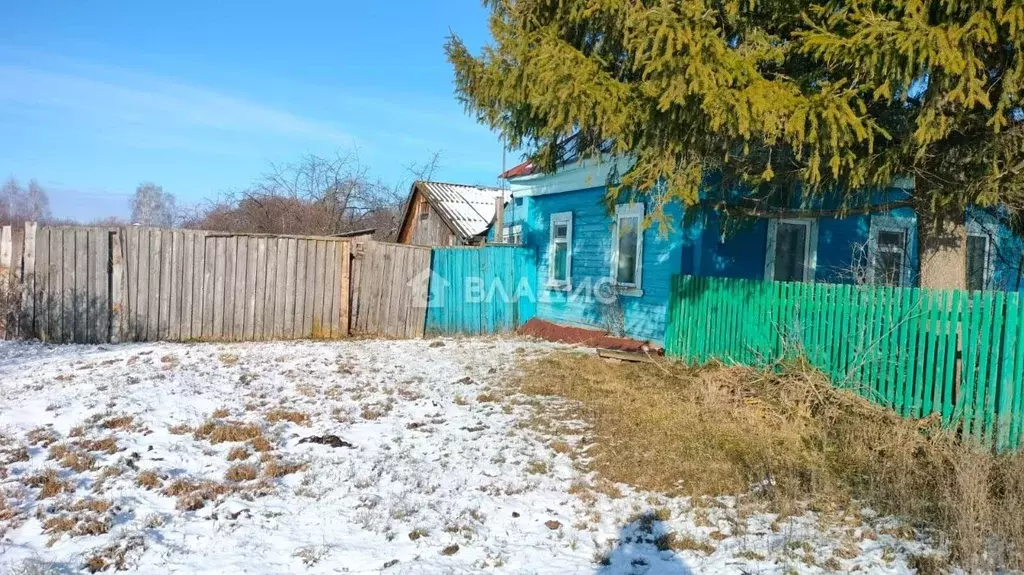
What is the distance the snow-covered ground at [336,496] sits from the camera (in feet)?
12.3

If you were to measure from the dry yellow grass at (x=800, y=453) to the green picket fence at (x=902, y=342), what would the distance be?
231 millimetres

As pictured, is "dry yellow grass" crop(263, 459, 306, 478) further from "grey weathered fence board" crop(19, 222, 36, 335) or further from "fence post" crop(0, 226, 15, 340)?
"fence post" crop(0, 226, 15, 340)

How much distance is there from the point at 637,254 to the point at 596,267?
3.98ft

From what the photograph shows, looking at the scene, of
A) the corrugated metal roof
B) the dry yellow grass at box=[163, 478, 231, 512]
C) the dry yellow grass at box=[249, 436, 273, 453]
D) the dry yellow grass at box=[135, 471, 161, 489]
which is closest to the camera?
the dry yellow grass at box=[163, 478, 231, 512]

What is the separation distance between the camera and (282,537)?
13.1ft

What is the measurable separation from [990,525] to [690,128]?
12.5 ft

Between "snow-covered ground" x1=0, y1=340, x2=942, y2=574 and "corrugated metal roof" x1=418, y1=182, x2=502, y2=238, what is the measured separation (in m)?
11.9

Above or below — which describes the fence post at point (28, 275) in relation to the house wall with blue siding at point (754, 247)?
below

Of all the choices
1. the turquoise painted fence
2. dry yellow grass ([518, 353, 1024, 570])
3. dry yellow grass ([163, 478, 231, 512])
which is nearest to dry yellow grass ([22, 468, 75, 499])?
dry yellow grass ([163, 478, 231, 512])

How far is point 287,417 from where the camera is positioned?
641 centimetres

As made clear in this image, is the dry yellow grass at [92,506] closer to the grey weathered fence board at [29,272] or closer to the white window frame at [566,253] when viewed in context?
the grey weathered fence board at [29,272]

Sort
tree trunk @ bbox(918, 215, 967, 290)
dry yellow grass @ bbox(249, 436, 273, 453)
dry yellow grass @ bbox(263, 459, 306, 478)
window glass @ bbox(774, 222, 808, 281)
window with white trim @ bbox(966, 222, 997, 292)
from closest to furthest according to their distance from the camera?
dry yellow grass @ bbox(263, 459, 306, 478) → dry yellow grass @ bbox(249, 436, 273, 453) → tree trunk @ bbox(918, 215, 967, 290) → window glass @ bbox(774, 222, 808, 281) → window with white trim @ bbox(966, 222, 997, 292)

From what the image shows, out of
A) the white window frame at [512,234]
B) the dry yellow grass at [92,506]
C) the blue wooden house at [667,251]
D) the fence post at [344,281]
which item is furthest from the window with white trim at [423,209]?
the dry yellow grass at [92,506]

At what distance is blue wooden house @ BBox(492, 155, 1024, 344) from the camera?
10.3 meters
